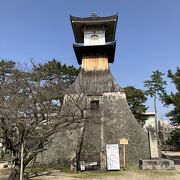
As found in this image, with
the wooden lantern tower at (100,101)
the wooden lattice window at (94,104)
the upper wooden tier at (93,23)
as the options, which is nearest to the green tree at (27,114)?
the wooden lantern tower at (100,101)

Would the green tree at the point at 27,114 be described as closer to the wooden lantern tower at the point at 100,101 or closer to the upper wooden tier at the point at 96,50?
the wooden lantern tower at the point at 100,101

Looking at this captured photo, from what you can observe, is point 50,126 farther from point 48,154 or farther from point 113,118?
point 113,118

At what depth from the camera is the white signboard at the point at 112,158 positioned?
14.1 m

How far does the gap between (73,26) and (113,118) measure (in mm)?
7725

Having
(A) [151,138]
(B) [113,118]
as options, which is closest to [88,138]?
(B) [113,118]

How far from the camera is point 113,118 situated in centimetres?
1748

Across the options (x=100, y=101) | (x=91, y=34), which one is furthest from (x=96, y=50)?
(x=100, y=101)

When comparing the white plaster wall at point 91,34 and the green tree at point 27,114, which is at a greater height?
the white plaster wall at point 91,34

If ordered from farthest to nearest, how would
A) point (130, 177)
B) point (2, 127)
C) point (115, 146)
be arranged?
point (115, 146) < point (130, 177) < point (2, 127)

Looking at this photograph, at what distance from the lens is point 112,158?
14.2 metres

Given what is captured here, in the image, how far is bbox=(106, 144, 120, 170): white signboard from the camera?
14062 millimetres

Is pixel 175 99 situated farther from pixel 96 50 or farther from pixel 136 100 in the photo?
pixel 136 100

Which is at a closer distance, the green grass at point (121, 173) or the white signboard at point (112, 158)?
the green grass at point (121, 173)

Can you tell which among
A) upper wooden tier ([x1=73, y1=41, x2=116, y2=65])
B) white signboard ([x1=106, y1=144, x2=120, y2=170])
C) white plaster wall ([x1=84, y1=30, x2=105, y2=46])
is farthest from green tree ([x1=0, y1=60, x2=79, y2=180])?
white plaster wall ([x1=84, y1=30, x2=105, y2=46])
